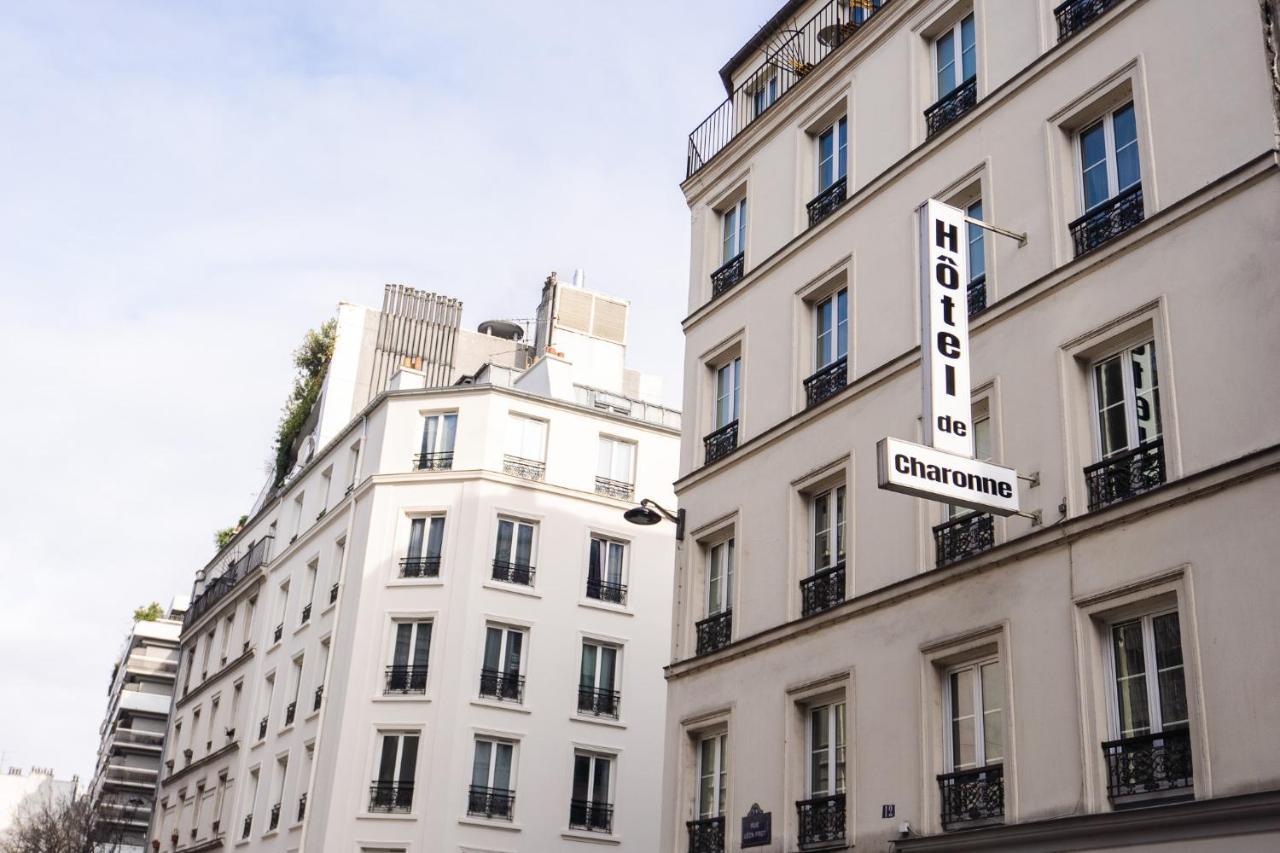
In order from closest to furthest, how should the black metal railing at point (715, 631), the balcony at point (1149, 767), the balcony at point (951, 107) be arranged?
the balcony at point (1149, 767) < the balcony at point (951, 107) < the black metal railing at point (715, 631)

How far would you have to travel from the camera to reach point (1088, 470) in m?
14.4

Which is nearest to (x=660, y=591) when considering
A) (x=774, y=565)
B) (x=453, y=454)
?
(x=453, y=454)

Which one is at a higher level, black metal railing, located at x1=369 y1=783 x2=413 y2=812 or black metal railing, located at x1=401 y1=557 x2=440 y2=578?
black metal railing, located at x1=401 y1=557 x2=440 y2=578

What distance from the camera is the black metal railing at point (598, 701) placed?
32431mm

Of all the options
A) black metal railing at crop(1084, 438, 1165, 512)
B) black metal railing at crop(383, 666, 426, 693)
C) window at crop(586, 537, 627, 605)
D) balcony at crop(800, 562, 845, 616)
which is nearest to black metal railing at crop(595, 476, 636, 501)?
window at crop(586, 537, 627, 605)

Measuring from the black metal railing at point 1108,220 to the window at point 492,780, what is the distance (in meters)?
19.6

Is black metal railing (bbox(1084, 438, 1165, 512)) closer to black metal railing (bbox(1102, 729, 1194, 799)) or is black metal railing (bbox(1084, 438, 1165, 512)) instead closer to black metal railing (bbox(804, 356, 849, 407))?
black metal railing (bbox(1102, 729, 1194, 799))

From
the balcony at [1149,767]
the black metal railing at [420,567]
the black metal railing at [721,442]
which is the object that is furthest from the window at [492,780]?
the balcony at [1149,767]

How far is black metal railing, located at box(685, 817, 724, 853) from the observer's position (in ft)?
61.9

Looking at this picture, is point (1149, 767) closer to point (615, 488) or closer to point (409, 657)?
point (409, 657)

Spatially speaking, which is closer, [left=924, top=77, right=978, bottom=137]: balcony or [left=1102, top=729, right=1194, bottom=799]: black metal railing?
[left=1102, top=729, right=1194, bottom=799]: black metal railing

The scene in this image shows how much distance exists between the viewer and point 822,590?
59.9 ft

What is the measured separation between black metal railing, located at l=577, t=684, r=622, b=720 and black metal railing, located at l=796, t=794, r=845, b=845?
50.5ft

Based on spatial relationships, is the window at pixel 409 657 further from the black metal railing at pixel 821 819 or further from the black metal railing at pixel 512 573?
the black metal railing at pixel 821 819
